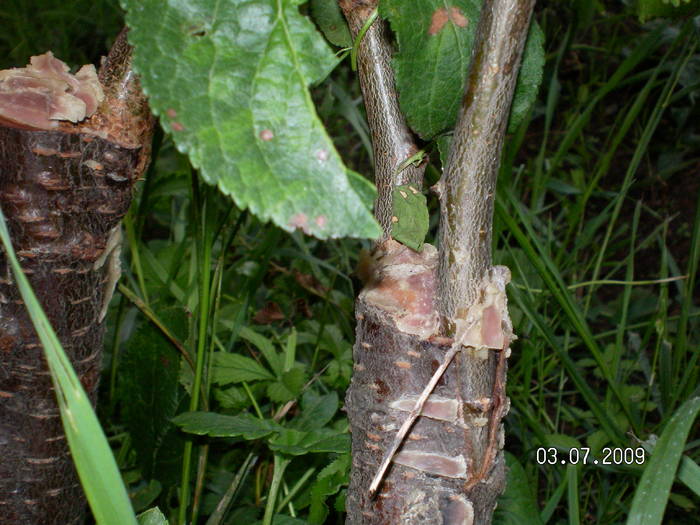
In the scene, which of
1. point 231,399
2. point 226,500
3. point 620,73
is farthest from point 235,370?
point 620,73

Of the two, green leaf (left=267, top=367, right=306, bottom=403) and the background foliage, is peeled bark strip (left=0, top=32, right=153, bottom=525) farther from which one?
green leaf (left=267, top=367, right=306, bottom=403)

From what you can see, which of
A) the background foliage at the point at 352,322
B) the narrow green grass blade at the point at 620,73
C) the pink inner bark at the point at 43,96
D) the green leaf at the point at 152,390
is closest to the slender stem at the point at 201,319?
the background foliage at the point at 352,322

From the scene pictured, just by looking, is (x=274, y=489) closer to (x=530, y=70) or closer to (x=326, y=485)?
(x=326, y=485)

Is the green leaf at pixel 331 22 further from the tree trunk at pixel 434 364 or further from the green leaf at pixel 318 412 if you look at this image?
the green leaf at pixel 318 412

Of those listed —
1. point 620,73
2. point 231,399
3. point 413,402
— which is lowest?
point 231,399

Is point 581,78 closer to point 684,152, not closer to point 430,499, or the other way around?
point 684,152

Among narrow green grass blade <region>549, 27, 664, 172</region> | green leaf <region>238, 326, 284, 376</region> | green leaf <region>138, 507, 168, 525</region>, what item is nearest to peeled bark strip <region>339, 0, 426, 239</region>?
green leaf <region>138, 507, 168, 525</region>
